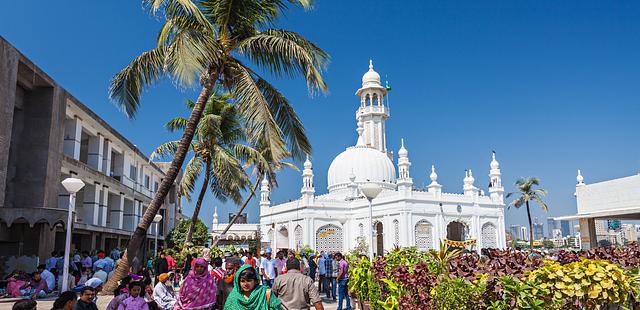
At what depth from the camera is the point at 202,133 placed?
19531mm

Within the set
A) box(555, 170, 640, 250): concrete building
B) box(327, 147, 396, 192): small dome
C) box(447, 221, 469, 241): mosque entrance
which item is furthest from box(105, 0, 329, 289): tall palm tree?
box(327, 147, 396, 192): small dome

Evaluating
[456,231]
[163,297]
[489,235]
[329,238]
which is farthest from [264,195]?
[163,297]

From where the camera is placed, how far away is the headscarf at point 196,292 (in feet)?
21.0

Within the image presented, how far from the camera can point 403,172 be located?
38406 millimetres

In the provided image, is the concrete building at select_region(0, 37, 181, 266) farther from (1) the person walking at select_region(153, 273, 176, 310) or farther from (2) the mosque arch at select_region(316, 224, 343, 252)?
(2) the mosque arch at select_region(316, 224, 343, 252)

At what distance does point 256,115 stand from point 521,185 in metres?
34.6

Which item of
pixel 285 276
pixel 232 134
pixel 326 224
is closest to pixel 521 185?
pixel 326 224

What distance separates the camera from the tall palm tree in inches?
419

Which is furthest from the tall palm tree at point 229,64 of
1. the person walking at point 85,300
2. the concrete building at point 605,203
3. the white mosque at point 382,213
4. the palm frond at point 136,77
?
the white mosque at point 382,213

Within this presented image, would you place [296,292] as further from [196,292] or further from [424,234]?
[424,234]

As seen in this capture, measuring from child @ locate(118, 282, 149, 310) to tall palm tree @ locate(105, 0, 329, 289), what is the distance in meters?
Result: 4.86

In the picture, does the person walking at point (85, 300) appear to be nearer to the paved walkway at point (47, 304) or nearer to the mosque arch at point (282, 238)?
the paved walkway at point (47, 304)

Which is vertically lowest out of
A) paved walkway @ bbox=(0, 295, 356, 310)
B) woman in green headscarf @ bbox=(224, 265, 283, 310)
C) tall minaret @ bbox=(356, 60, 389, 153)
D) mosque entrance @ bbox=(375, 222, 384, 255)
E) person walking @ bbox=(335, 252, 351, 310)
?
paved walkway @ bbox=(0, 295, 356, 310)

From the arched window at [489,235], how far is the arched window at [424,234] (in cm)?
482
